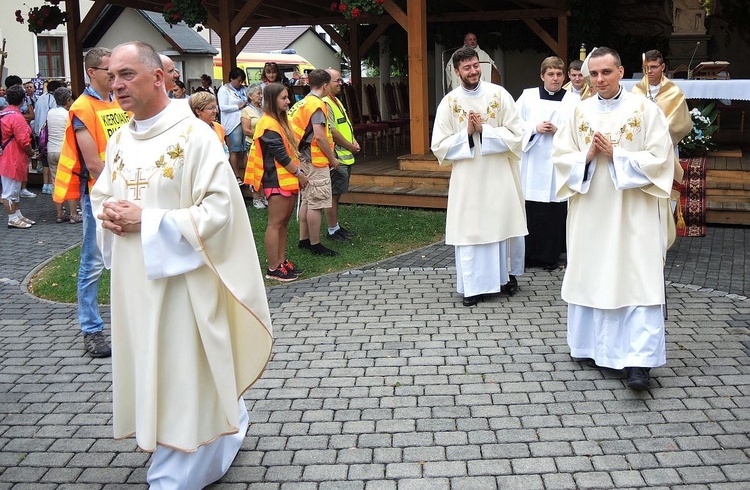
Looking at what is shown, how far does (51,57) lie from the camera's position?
3206 cm

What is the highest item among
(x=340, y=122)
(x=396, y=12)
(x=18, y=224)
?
(x=396, y=12)

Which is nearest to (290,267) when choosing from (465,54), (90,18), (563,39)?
(465,54)

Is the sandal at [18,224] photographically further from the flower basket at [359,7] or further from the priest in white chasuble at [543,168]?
the priest in white chasuble at [543,168]

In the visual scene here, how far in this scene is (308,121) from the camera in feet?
29.6

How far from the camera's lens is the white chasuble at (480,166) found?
7.24 metres

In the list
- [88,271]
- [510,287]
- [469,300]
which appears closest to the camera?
[88,271]

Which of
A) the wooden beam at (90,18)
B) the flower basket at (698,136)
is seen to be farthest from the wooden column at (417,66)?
the wooden beam at (90,18)

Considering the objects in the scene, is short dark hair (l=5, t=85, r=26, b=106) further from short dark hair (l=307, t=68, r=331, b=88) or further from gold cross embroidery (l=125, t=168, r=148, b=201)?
gold cross embroidery (l=125, t=168, r=148, b=201)

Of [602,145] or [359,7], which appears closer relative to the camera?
[602,145]

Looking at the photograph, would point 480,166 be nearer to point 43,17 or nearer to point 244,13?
point 244,13

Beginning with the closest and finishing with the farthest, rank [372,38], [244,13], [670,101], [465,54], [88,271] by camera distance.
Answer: [88,271] < [465,54] < [670,101] < [244,13] < [372,38]

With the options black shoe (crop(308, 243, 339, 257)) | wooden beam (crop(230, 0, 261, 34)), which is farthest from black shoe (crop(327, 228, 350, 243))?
wooden beam (crop(230, 0, 261, 34))

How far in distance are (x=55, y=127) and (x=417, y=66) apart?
4.93 meters

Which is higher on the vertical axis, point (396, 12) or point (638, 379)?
point (396, 12)
